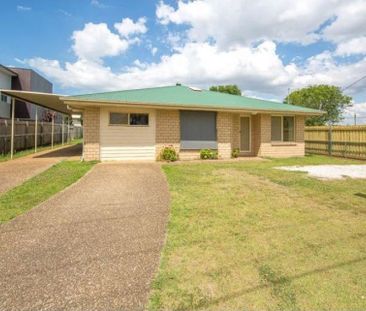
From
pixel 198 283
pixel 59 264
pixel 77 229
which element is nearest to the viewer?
pixel 198 283

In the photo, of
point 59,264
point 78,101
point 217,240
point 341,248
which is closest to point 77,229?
point 59,264

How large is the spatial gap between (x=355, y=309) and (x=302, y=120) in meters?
14.7

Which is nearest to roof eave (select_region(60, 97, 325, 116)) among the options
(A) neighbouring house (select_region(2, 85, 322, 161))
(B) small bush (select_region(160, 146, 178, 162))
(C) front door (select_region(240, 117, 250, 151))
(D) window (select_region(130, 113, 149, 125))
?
(A) neighbouring house (select_region(2, 85, 322, 161))

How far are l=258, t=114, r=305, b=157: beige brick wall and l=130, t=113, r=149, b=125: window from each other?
243 inches

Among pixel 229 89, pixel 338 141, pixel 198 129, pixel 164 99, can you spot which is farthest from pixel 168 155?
pixel 229 89

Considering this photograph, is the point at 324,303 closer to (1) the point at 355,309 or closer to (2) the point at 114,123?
(1) the point at 355,309

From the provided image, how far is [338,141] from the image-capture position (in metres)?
16.2

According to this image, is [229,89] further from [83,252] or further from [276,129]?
[83,252]

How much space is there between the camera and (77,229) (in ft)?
14.0

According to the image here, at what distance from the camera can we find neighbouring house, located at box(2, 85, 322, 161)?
12.0 meters

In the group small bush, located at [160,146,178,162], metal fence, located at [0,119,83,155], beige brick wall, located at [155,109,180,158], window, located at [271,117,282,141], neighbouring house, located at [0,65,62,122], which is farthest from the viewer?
neighbouring house, located at [0,65,62,122]

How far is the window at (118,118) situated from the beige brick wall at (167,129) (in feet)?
4.75

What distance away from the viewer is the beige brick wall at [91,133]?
11.8 meters

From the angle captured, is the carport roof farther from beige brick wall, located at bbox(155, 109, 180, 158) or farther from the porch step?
the porch step
